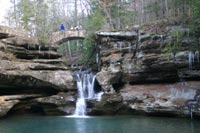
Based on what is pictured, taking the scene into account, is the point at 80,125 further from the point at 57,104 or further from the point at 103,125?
the point at 57,104

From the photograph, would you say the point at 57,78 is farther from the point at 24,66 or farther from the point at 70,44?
the point at 70,44

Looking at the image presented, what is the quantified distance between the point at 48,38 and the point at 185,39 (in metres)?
15.6

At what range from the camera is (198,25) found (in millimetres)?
17828

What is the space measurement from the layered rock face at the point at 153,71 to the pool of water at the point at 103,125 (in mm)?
1387

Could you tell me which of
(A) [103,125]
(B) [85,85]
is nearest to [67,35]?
(B) [85,85]

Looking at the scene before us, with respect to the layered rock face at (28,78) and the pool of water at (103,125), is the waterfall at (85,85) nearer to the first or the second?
the layered rock face at (28,78)

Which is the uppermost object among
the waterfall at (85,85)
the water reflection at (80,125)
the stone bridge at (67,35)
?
the stone bridge at (67,35)

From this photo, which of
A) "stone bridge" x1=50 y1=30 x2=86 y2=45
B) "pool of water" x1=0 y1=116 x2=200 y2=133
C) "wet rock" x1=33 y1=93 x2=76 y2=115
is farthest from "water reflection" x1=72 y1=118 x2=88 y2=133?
"stone bridge" x1=50 y1=30 x2=86 y2=45

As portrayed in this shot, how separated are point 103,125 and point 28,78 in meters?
7.08

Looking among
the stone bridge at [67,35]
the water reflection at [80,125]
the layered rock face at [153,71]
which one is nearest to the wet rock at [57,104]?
the layered rock face at [153,71]

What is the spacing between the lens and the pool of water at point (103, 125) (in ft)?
46.6

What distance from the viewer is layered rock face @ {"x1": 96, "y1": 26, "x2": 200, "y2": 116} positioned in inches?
733

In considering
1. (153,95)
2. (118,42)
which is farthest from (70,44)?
(153,95)

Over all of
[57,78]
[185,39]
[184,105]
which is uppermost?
[185,39]
